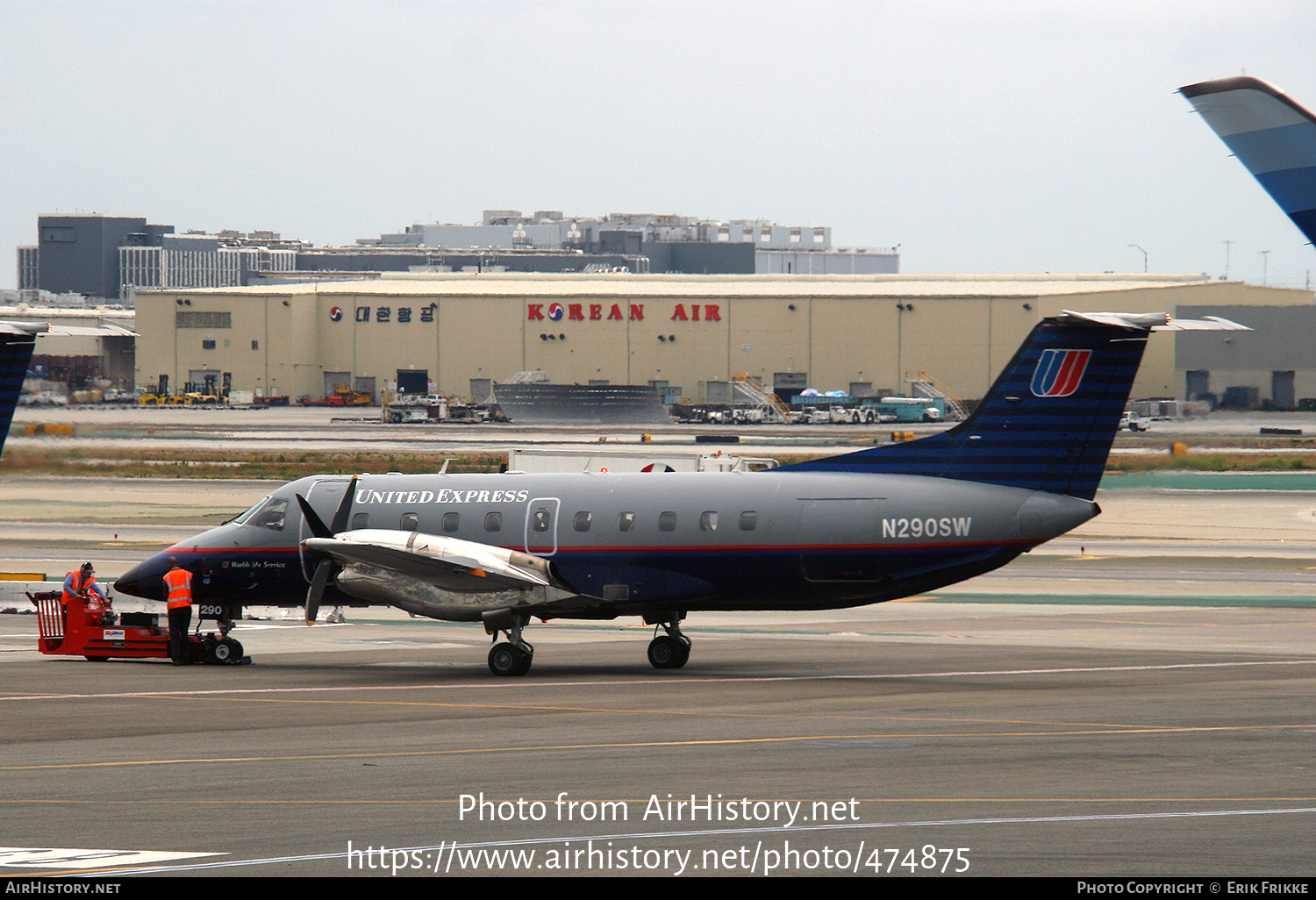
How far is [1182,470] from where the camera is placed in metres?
43.4

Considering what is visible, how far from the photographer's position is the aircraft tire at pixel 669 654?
2470 cm

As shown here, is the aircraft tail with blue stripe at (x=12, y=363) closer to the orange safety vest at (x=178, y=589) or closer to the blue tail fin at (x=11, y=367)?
the blue tail fin at (x=11, y=367)

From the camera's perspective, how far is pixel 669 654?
24.7 meters

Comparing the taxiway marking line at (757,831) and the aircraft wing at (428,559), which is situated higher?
the aircraft wing at (428,559)

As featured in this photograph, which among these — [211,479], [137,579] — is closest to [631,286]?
[211,479]

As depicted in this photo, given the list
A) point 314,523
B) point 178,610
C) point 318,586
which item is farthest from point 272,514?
point 314,523

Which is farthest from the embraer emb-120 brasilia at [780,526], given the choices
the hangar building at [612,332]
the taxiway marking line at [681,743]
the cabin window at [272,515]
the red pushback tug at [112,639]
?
the hangar building at [612,332]

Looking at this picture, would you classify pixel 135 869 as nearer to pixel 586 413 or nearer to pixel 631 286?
pixel 586 413

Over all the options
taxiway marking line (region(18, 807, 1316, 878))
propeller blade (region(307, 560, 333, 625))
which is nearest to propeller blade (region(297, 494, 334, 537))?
propeller blade (region(307, 560, 333, 625))

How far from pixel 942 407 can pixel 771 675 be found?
9585cm

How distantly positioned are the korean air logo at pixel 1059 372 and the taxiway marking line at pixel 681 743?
6678 millimetres

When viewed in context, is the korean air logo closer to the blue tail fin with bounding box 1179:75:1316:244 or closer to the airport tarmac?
the airport tarmac

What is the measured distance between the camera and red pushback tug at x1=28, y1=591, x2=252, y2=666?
25.7 meters

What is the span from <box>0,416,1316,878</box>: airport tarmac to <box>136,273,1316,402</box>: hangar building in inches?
3580
